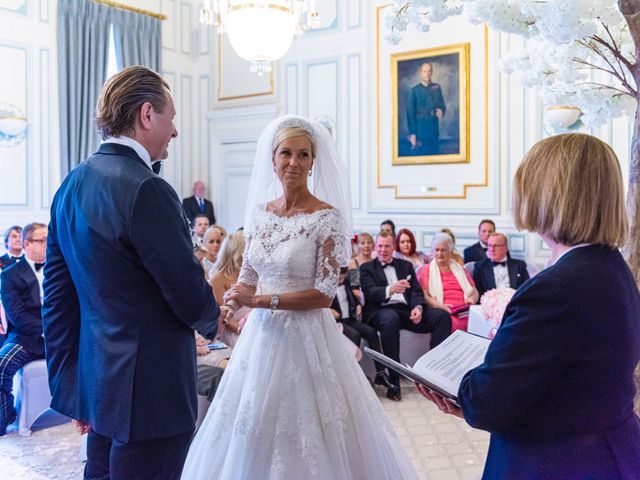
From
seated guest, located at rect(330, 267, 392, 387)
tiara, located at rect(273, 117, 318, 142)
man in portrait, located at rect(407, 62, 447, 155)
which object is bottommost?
seated guest, located at rect(330, 267, 392, 387)

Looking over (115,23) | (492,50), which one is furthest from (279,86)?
(492,50)

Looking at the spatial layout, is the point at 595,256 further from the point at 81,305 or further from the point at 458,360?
the point at 81,305

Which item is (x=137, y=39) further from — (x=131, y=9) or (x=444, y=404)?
(x=444, y=404)

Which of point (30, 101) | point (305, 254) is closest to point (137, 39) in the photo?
point (30, 101)

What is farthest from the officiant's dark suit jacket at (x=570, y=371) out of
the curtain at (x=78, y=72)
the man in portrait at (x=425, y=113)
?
the curtain at (x=78, y=72)

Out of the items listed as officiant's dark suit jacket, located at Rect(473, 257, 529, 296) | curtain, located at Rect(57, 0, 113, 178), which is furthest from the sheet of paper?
curtain, located at Rect(57, 0, 113, 178)

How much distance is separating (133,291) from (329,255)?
102 centimetres

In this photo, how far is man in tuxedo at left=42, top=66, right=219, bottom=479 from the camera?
5.05 ft

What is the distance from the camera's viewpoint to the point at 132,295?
5.15ft

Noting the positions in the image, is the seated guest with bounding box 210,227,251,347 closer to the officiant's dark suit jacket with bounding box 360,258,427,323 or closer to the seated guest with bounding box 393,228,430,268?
the officiant's dark suit jacket with bounding box 360,258,427,323

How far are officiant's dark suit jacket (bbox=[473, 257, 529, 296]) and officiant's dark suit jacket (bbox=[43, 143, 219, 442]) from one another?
4524 millimetres

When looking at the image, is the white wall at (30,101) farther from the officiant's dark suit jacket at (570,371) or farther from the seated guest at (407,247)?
the officiant's dark suit jacket at (570,371)

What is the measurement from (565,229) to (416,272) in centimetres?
473

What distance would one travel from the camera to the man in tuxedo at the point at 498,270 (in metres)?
5.81
